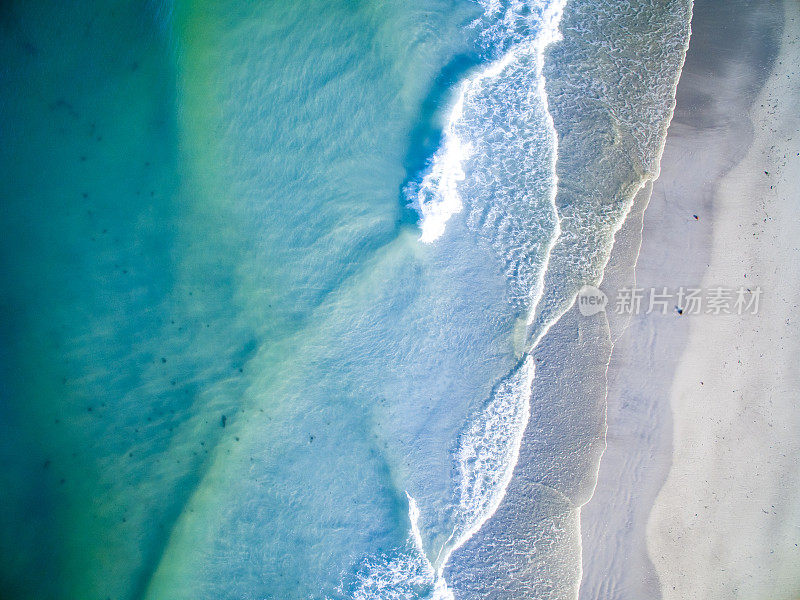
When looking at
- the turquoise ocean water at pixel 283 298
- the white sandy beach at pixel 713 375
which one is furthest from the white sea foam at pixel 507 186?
the white sandy beach at pixel 713 375

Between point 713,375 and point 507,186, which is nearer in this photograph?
point 507,186

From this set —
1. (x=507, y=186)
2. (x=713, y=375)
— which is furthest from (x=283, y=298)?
(x=713, y=375)

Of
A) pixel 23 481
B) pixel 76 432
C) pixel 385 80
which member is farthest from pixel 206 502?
pixel 385 80

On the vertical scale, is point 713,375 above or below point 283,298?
below

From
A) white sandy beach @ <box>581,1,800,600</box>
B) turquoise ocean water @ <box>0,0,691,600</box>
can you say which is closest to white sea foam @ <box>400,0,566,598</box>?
→ turquoise ocean water @ <box>0,0,691,600</box>

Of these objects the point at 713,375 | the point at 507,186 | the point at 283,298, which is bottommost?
the point at 713,375

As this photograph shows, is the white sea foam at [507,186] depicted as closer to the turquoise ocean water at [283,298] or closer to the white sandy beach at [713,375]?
the turquoise ocean water at [283,298]

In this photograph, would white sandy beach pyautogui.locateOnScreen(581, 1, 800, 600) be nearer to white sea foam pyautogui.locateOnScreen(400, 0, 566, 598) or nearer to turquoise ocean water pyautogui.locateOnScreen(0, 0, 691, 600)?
turquoise ocean water pyautogui.locateOnScreen(0, 0, 691, 600)

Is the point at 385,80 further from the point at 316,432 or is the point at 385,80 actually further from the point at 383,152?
the point at 316,432

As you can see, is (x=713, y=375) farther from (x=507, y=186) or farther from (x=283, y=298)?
(x=283, y=298)
